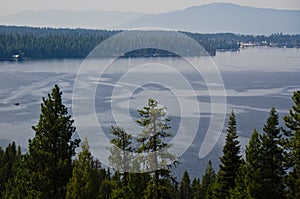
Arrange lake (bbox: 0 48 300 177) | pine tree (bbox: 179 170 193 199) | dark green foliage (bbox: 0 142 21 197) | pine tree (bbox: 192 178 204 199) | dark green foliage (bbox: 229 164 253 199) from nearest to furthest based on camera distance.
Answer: dark green foliage (bbox: 229 164 253 199), dark green foliage (bbox: 0 142 21 197), pine tree (bbox: 192 178 204 199), pine tree (bbox: 179 170 193 199), lake (bbox: 0 48 300 177)

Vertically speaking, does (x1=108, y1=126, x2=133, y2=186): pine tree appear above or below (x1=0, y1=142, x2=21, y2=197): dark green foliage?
above

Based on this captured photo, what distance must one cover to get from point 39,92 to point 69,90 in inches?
109

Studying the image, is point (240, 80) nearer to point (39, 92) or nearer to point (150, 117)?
point (39, 92)

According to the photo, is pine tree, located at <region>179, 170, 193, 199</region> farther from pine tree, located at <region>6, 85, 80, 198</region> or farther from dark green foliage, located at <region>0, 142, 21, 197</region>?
pine tree, located at <region>6, 85, 80, 198</region>

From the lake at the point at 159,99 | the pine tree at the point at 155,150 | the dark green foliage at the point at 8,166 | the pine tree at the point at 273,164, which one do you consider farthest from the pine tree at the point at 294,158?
the lake at the point at 159,99

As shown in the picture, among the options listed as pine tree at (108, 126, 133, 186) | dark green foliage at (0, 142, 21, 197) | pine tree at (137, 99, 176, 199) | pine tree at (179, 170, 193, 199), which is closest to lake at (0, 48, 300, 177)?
pine tree at (179, 170, 193, 199)

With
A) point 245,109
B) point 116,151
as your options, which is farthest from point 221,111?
point 116,151

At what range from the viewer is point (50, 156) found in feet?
30.0

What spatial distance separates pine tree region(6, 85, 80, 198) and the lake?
12602mm

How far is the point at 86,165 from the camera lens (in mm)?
8969

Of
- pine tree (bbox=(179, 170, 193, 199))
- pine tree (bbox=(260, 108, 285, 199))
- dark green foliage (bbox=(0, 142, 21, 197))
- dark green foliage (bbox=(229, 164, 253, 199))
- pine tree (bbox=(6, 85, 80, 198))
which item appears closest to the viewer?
dark green foliage (bbox=(229, 164, 253, 199))

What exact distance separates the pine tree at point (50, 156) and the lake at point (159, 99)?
1260 cm

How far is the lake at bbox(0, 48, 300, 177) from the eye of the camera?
1048 inches

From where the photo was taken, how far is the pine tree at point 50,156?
9.20 m
